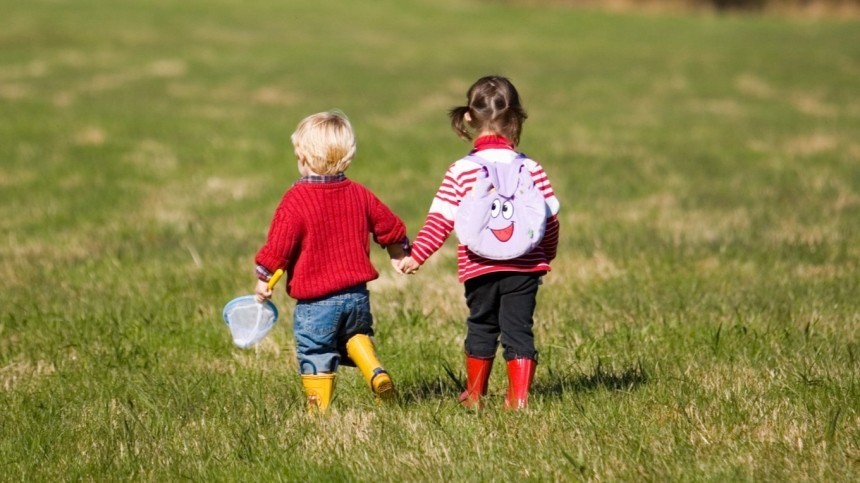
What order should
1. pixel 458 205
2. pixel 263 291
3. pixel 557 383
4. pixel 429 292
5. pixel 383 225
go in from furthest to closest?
pixel 429 292 < pixel 557 383 < pixel 383 225 < pixel 263 291 < pixel 458 205

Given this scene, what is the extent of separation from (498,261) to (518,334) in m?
0.34

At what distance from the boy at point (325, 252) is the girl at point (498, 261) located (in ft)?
0.82

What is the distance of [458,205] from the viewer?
514cm

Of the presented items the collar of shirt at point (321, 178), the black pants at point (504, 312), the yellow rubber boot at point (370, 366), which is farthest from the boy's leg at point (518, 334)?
the collar of shirt at point (321, 178)

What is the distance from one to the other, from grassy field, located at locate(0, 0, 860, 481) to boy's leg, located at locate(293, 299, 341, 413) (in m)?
0.12

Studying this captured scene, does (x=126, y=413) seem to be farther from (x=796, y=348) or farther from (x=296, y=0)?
(x=296, y=0)

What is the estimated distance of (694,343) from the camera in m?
6.21

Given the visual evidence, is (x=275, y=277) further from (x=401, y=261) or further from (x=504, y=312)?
(x=504, y=312)

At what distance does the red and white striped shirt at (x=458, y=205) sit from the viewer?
511cm

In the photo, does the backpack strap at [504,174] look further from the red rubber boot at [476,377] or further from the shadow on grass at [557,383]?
the shadow on grass at [557,383]

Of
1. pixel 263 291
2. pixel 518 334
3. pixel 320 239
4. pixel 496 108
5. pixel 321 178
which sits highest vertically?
pixel 496 108

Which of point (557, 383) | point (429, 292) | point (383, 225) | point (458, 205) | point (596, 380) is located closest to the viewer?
point (458, 205)

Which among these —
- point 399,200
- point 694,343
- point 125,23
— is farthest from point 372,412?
point 125,23

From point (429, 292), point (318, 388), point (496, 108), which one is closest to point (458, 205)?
point (496, 108)
